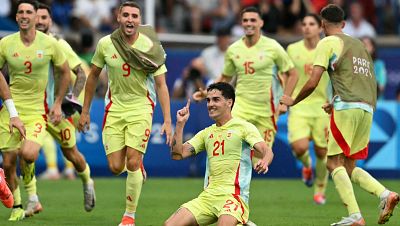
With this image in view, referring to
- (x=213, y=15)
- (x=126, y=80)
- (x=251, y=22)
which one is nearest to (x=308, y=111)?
(x=251, y=22)

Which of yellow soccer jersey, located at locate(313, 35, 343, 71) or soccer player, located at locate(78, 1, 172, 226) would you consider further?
soccer player, located at locate(78, 1, 172, 226)

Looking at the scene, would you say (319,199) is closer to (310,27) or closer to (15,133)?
(310,27)

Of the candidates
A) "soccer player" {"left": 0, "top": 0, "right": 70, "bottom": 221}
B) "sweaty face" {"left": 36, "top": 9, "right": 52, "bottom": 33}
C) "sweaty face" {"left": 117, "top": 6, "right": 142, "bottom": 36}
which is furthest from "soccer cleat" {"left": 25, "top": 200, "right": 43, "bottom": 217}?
"sweaty face" {"left": 117, "top": 6, "right": 142, "bottom": 36}

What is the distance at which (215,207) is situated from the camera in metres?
12.2

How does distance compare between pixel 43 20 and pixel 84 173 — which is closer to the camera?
pixel 84 173

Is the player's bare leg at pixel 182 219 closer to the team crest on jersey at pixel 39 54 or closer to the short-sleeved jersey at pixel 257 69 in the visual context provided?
the team crest on jersey at pixel 39 54

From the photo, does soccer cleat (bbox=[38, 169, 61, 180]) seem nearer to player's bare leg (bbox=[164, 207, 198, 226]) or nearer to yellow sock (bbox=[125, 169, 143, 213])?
yellow sock (bbox=[125, 169, 143, 213])

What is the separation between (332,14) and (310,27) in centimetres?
409

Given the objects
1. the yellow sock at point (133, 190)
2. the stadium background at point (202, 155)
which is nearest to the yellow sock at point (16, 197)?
the yellow sock at point (133, 190)

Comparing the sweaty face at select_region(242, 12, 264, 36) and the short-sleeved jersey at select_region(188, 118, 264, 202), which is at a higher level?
the sweaty face at select_region(242, 12, 264, 36)

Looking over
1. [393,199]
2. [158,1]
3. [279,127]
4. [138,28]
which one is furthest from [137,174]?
[158,1]

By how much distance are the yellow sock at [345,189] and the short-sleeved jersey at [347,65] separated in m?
0.84

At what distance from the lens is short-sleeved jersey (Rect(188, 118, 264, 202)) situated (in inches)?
487

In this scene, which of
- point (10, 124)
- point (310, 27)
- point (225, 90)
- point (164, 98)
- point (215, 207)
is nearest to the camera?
point (215, 207)
